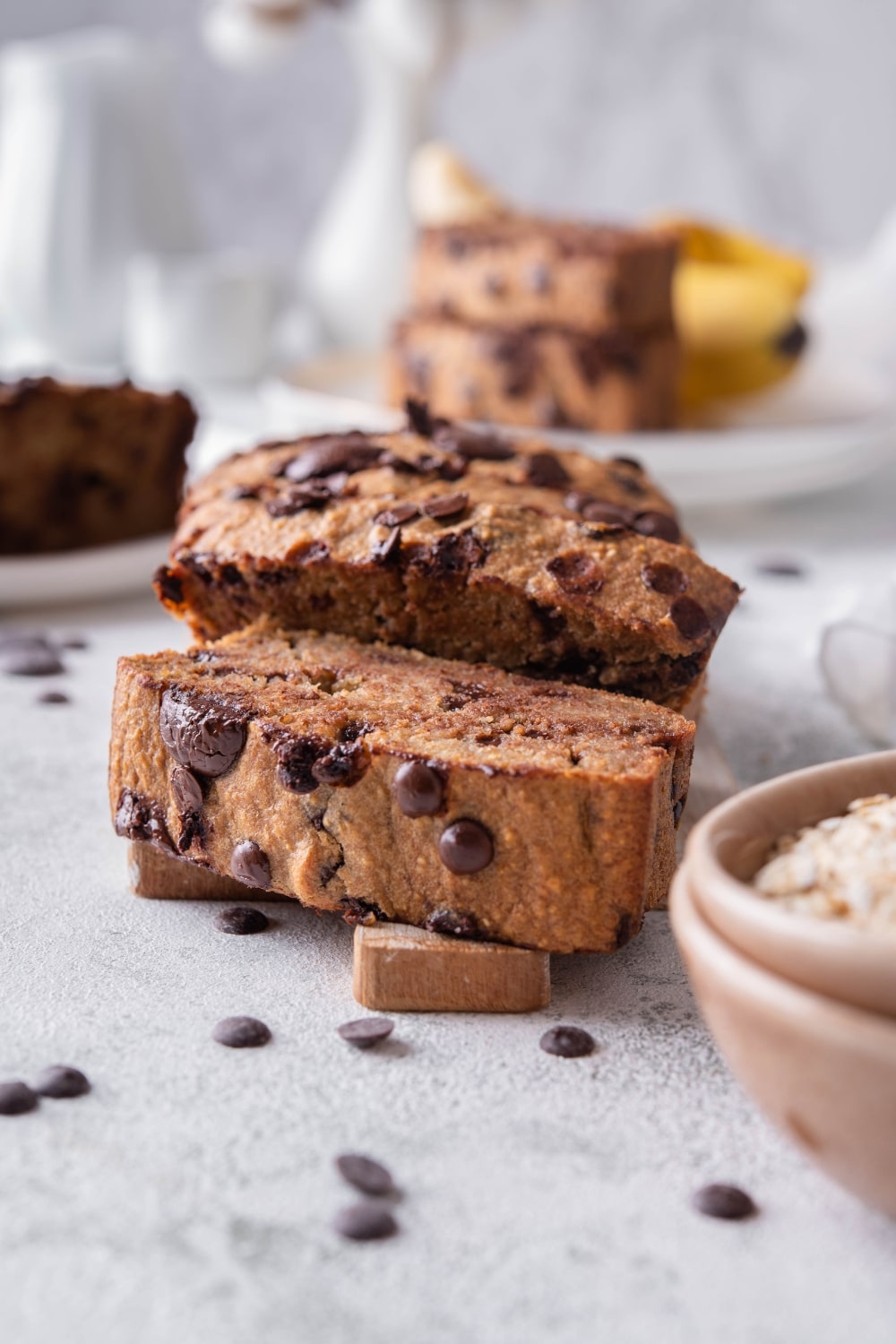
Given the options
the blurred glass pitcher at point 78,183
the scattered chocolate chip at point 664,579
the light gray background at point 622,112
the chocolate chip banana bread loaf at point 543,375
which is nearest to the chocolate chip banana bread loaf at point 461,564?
the scattered chocolate chip at point 664,579

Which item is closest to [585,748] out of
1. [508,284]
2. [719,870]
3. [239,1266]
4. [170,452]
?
[719,870]

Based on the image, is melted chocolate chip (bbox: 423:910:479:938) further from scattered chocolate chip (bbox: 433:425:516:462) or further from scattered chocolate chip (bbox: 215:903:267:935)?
scattered chocolate chip (bbox: 433:425:516:462)

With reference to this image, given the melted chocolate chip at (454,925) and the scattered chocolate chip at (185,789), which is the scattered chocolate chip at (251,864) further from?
the melted chocolate chip at (454,925)

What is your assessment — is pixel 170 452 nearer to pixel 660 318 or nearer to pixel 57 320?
pixel 660 318

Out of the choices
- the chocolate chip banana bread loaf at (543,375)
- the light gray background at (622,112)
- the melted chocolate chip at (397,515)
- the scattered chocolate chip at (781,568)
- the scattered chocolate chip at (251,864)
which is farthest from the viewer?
the light gray background at (622,112)

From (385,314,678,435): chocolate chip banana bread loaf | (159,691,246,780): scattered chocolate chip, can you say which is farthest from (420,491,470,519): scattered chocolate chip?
(385,314,678,435): chocolate chip banana bread loaf

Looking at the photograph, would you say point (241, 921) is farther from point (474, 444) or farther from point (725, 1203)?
point (474, 444)
